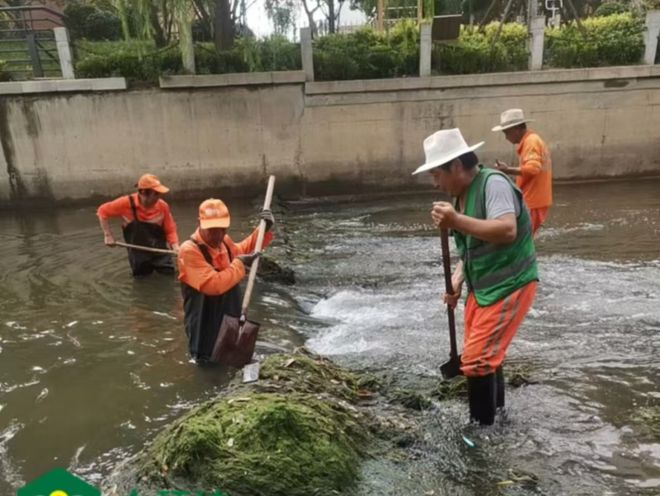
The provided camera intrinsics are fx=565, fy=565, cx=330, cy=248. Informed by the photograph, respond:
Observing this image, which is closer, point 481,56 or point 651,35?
point 651,35

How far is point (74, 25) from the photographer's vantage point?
1816 centimetres

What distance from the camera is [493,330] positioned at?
10.8 feet

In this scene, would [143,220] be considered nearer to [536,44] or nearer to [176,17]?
[176,17]

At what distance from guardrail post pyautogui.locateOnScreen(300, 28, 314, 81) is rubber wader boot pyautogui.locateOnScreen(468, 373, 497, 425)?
410 inches

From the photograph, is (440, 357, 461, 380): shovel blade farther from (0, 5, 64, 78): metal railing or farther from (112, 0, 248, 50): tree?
(0, 5, 64, 78): metal railing

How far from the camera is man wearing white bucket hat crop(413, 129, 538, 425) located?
3127 millimetres

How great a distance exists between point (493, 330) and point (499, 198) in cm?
78

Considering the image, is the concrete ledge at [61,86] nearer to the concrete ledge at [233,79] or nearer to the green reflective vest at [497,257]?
the concrete ledge at [233,79]

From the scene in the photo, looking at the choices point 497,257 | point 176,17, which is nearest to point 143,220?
point 497,257

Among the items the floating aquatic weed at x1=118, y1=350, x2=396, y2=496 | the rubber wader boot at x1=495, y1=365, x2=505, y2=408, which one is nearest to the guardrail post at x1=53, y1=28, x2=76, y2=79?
the floating aquatic weed at x1=118, y1=350, x2=396, y2=496

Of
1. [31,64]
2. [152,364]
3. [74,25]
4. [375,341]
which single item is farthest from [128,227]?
[74,25]

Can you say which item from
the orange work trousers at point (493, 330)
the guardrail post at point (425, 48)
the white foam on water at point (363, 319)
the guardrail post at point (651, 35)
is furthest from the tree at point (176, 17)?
the orange work trousers at point (493, 330)

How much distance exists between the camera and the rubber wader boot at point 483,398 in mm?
3425

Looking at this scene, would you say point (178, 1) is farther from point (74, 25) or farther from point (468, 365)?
point (468, 365)
